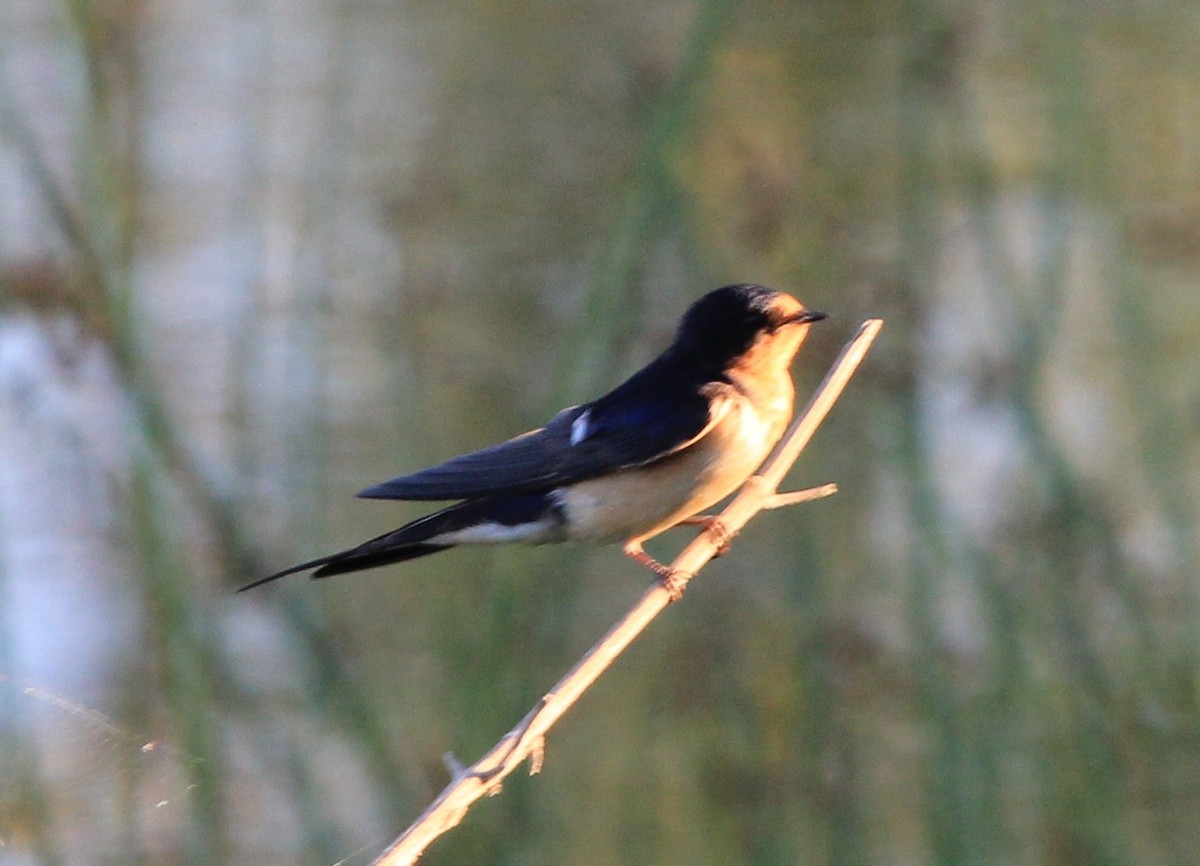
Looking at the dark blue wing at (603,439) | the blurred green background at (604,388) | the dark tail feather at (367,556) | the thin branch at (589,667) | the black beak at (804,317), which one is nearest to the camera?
the thin branch at (589,667)

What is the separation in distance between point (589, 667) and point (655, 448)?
0.76m

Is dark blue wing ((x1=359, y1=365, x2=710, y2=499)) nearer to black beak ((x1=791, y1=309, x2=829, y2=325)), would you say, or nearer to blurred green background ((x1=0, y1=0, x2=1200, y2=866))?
black beak ((x1=791, y1=309, x2=829, y2=325))

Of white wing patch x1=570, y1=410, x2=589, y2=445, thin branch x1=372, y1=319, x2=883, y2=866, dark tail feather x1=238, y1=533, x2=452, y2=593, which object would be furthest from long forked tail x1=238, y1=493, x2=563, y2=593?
thin branch x1=372, y1=319, x2=883, y2=866

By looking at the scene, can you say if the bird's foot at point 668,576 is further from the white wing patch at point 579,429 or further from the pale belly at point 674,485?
the white wing patch at point 579,429

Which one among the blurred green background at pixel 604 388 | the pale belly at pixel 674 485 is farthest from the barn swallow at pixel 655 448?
the blurred green background at pixel 604 388

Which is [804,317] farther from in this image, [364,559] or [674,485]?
[364,559]

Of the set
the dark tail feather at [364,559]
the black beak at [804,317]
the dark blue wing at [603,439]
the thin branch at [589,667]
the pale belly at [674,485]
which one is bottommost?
the thin branch at [589,667]

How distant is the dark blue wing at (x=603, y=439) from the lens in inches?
91.2

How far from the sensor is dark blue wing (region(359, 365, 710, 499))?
232 centimetres

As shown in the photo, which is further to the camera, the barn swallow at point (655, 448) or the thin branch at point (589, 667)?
the barn swallow at point (655, 448)

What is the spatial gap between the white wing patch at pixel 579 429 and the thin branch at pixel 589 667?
0.28 m

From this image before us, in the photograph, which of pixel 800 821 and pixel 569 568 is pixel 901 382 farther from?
pixel 800 821

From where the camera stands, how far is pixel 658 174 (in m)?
2.94

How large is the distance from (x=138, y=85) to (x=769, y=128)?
5.04 ft
